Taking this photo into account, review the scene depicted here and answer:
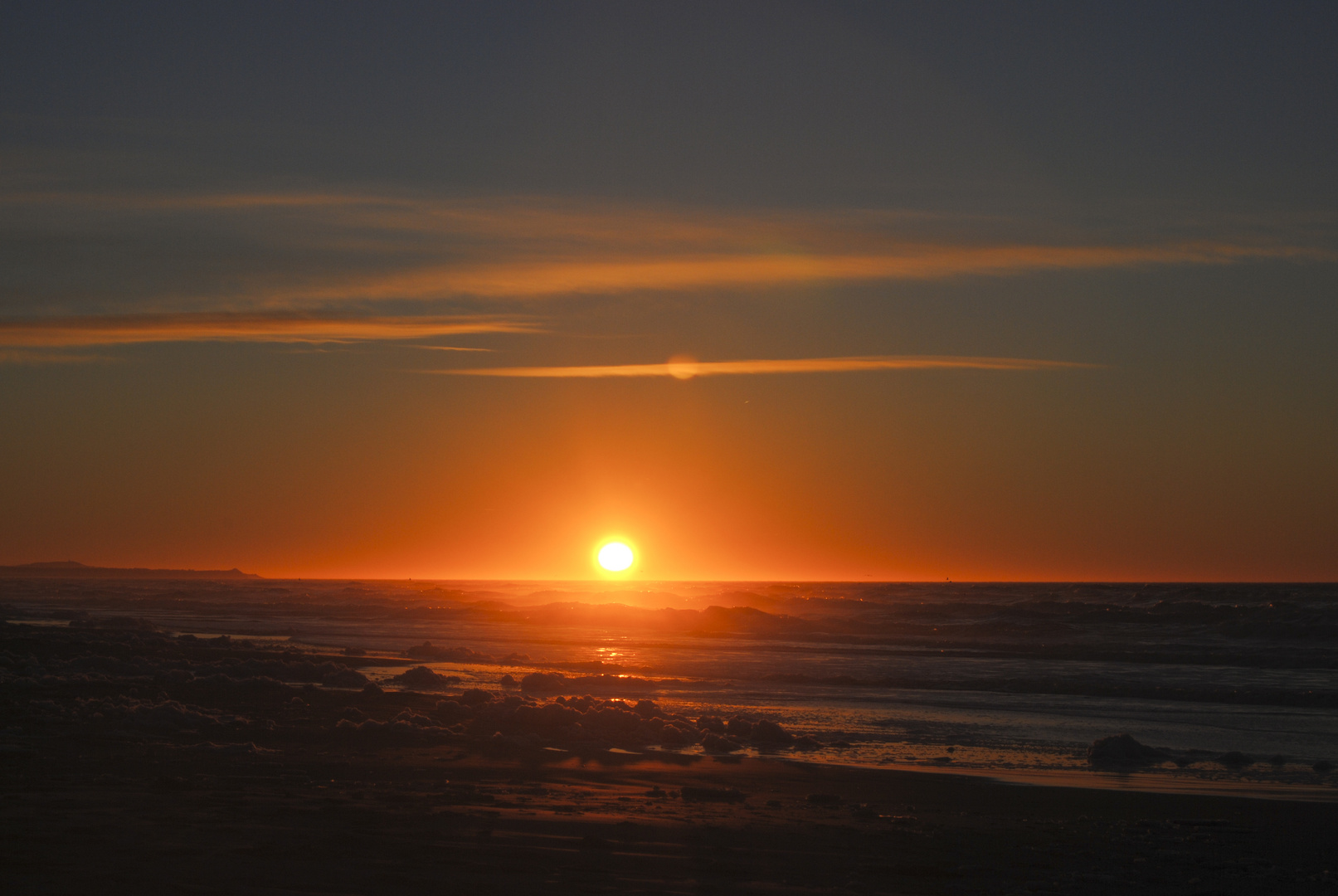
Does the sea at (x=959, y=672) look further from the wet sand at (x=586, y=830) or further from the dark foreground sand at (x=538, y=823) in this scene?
the wet sand at (x=586, y=830)

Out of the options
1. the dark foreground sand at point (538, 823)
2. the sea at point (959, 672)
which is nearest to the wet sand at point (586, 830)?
the dark foreground sand at point (538, 823)

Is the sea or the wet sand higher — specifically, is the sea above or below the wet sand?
above

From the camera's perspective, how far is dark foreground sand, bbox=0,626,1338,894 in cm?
692

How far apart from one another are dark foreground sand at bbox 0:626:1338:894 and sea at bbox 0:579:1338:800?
193 centimetres

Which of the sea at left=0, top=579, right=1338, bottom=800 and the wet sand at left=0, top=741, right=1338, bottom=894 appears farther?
the sea at left=0, top=579, right=1338, bottom=800

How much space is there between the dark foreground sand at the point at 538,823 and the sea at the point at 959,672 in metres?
1.93

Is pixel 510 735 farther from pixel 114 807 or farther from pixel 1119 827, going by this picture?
pixel 1119 827

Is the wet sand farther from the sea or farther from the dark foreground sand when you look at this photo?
the sea

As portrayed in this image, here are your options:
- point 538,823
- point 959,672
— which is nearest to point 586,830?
point 538,823

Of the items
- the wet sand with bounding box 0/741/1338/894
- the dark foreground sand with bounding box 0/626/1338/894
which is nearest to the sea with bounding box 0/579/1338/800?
the dark foreground sand with bounding box 0/626/1338/894

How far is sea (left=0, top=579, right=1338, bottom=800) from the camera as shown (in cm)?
1328

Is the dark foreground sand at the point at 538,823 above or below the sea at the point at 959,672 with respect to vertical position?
below

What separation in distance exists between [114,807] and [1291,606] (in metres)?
Answer: 47.3

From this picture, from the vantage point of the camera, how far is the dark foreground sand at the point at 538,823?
22.7 feet
